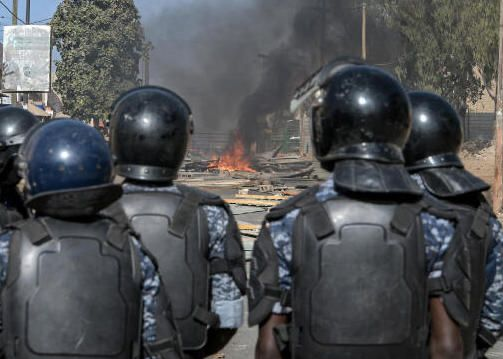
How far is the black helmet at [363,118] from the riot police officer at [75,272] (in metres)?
0.80

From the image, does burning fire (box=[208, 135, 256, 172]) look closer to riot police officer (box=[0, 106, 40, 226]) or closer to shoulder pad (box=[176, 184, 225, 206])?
riot police officer (box=[0, 106, 40, 226])

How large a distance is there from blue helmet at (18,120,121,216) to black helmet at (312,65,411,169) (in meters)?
0.80

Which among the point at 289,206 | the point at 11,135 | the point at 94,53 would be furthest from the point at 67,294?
the point at 94,53

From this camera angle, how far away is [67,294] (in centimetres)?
218

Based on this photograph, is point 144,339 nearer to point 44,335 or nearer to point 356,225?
point 44,335

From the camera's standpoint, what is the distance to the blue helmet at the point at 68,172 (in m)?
2.25

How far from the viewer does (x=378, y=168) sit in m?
2.46

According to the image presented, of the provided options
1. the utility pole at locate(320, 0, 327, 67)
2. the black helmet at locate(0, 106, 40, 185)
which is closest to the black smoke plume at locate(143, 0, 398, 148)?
the utility pole at locate(320, 0, 327, 67)

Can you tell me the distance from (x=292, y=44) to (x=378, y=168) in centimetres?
4167

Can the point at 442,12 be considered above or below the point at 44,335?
above

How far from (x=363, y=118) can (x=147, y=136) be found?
1436mm

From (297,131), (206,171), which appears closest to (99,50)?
(206,171)

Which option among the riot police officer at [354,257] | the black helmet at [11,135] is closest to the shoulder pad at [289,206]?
the riot police officer at [354,257]

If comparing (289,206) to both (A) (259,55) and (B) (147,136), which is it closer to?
(B) (147,136)
